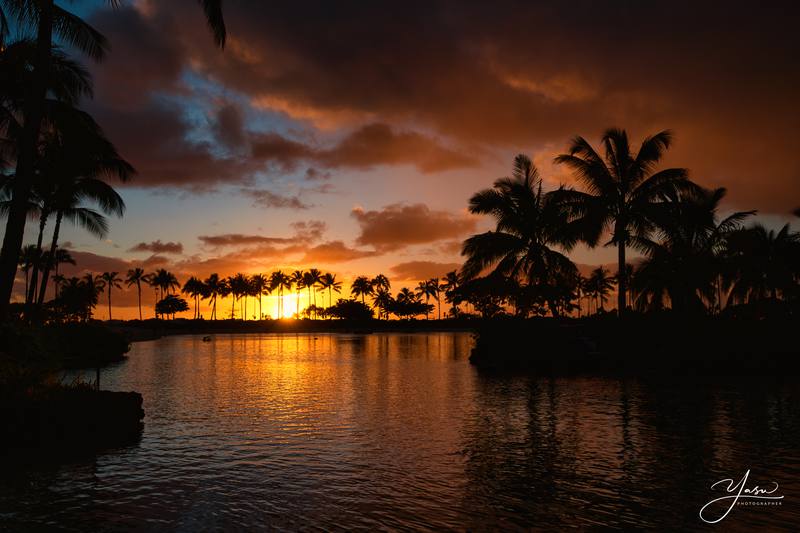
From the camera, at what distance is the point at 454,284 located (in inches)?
7013

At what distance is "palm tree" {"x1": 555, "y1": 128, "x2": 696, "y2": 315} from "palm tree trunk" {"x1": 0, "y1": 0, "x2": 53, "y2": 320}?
2731cm

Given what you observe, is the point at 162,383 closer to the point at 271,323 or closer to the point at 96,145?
the point at 96,145

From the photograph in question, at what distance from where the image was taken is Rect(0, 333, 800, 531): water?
9414 mm

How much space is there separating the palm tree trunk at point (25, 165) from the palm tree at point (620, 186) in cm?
2731

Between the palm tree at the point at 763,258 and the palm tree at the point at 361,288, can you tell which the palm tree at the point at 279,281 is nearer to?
the palm tree at the point at 361,288

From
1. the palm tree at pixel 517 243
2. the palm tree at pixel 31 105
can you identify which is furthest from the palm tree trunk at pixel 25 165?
the palm tree at pixel 517 243

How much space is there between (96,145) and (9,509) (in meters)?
23.1

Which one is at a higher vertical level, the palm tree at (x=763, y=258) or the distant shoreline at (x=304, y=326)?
the palm tree at (x=763, y=258)

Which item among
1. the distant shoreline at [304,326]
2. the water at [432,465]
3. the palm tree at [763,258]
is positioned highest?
the palm tree at [763,258]

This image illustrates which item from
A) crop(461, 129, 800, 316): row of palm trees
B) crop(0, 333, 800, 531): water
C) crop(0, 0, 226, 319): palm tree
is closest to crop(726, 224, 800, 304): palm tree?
crop(461, 129, 800, 316): row of palm trees

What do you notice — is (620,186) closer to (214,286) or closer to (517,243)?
(517,243)

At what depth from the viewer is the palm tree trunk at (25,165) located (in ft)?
58.1

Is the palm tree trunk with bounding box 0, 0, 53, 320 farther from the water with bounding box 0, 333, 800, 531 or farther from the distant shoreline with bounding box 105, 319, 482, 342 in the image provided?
the distant shoreline with bounding box 105, 319, 482, 342

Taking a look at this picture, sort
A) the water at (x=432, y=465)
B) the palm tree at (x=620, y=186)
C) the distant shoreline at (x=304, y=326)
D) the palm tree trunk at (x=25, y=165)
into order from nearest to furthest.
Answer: the water at (x=432, y=465) → the palm tree trunk at (x=25, y=165) → the palm tree at (x=620, y=186) → the distant shoreline at (x=304, y=326)
